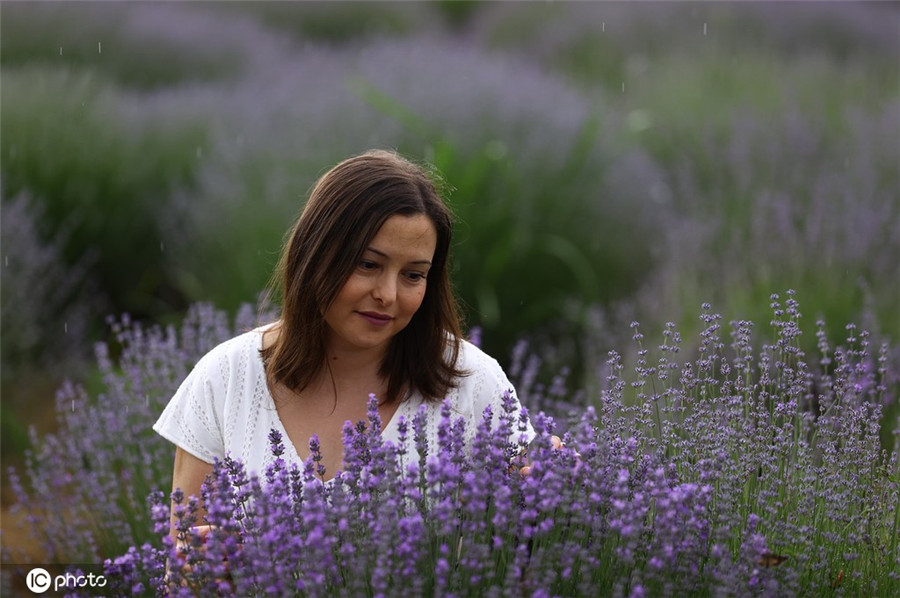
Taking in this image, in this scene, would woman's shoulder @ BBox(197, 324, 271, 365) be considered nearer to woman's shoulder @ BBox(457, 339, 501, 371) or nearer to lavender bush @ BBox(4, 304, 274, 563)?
woman's shoulder @ BBox(457, 339, 501, 371)

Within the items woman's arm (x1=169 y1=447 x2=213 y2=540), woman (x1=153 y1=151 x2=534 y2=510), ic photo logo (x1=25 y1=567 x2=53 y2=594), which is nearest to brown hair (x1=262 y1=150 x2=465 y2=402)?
woman (x1=153 y1=151 x2=534 y2=510)

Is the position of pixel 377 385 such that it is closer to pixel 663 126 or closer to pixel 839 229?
pixel 839 229

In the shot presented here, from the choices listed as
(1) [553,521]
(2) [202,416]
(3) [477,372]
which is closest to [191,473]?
(2) [202,416]

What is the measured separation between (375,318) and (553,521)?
2.02 feet

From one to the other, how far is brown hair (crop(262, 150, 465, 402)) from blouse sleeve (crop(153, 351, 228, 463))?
11 cm

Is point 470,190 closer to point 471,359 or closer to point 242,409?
point 471,359

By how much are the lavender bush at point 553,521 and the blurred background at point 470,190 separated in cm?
141

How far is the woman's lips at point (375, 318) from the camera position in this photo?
2.38m

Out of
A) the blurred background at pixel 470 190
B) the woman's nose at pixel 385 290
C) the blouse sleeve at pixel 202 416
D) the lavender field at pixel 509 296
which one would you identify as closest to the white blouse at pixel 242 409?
the blouse sleeve at pixel 202 416

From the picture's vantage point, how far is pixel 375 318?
7.81 feet

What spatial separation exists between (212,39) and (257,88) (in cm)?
180

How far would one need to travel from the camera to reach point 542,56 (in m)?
10.2

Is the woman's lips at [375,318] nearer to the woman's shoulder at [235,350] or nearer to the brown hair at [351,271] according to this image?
the brown hair at [351,271]

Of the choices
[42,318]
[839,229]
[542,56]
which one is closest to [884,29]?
[542,56]
